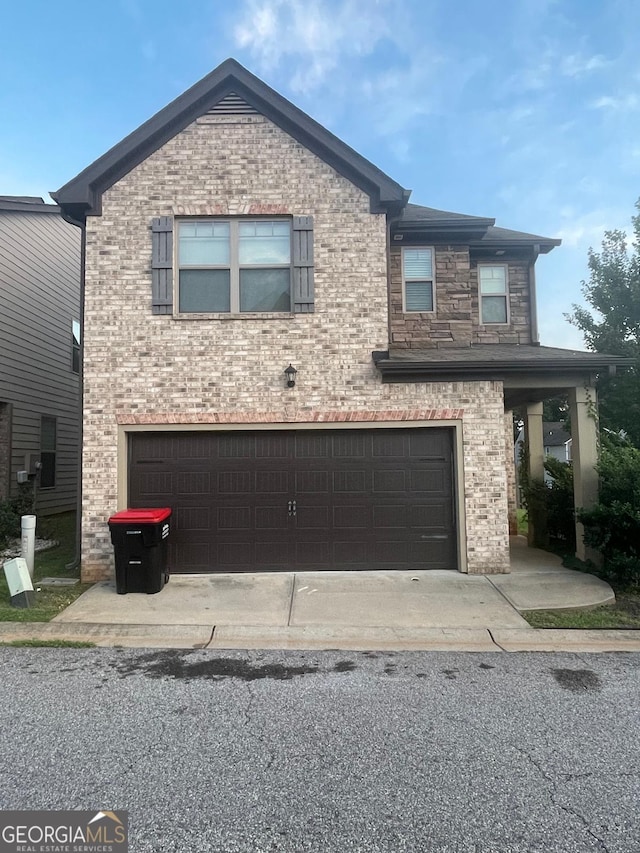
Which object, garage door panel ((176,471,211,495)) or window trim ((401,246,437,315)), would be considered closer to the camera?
garage door panel ((176,471,211,495))

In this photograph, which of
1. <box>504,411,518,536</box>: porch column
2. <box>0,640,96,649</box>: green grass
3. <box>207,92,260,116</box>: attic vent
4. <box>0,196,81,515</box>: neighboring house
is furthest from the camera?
<box>504,411,518,536</box>: porch column

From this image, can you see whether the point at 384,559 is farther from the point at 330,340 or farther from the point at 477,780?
the point at 477,780

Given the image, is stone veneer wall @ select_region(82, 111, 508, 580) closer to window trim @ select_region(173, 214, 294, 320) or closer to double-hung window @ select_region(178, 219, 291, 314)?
window trim @ select_region(173, 214, 294, 320)

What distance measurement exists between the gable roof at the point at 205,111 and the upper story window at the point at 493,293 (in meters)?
2.90

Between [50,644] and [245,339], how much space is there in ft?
15.8

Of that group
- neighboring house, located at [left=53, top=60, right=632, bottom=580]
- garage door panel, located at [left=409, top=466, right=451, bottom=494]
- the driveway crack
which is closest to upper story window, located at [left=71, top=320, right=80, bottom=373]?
neighboring house, located at [left=53, top=60, right=632, bottom=580]

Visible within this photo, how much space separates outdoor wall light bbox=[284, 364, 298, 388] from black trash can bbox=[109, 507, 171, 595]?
2.67 metres

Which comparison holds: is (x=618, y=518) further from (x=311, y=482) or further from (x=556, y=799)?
(x=556, y=799)

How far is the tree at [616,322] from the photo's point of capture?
45.7 feet

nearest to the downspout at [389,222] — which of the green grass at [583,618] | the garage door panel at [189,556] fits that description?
the garage door panel at [189,556]

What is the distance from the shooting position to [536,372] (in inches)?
336

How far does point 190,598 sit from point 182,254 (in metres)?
5.16

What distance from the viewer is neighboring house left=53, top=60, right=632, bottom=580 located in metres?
8.38

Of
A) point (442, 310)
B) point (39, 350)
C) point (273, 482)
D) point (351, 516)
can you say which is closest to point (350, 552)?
point (351, 516)
